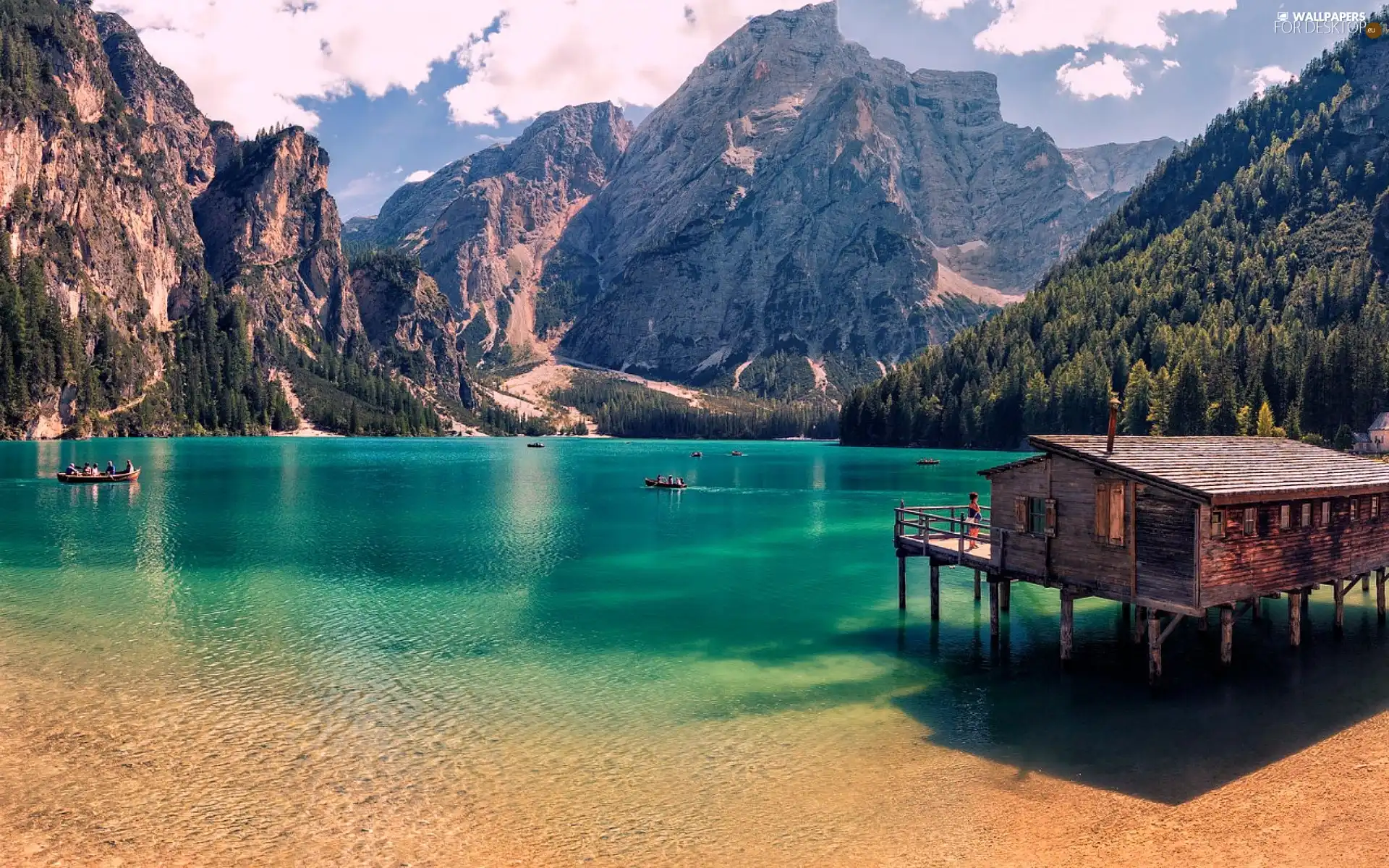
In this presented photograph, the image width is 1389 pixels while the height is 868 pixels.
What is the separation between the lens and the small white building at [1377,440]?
129m

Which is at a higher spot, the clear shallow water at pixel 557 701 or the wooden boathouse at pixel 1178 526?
the wooden boathouse at pixel 1178 526

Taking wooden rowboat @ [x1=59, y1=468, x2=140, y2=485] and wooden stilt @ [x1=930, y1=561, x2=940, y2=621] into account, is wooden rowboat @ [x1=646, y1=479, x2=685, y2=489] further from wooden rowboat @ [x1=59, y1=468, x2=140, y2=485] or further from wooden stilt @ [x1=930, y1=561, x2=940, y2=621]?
wooden stilt @ [x1=930, y1=561, x2=940, y2=621]

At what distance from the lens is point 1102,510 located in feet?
108

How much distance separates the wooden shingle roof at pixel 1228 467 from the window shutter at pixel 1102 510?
1.07m

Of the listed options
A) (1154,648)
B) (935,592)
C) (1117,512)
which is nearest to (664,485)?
(935,592)

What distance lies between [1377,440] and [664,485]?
108716mm

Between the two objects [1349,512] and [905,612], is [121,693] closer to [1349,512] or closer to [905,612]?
[905,612]

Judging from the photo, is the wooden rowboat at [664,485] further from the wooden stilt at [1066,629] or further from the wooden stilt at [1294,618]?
the wooden stilt at [1294,618]

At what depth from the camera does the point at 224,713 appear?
28844 millimetres

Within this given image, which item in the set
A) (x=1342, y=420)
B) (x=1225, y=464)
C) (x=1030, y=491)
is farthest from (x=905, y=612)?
(x=1342, y=420)

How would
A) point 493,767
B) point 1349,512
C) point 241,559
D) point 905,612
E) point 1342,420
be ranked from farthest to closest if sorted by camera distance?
1. point 1342,420
2. point 241,559
3. point 905,612
4. point 1349,512
5. point 493,767

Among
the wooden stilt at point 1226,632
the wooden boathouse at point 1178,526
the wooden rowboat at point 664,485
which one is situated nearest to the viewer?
the wooden boathouse at point 1178,526

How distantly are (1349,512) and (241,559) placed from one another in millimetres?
65264

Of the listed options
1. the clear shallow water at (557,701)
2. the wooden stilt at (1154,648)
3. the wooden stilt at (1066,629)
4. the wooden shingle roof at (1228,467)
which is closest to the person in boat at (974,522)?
the clear shallow water at (557,701)
